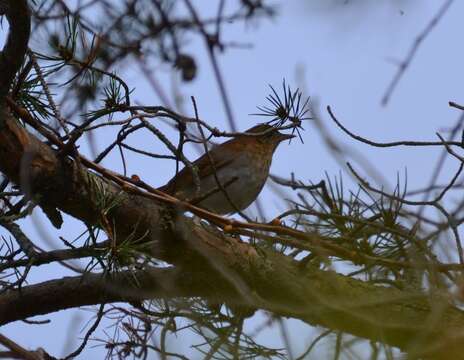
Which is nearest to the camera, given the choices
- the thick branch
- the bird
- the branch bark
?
the branch bark

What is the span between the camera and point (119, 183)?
3.38 meters

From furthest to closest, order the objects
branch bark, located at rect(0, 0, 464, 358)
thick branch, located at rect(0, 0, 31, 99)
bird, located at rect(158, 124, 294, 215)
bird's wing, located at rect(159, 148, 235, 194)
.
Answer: bird, located at rect(158, 124, 294, 215), bird's wing, located at rect(159, 148, 235, 194), thick branch, located at rect(0, 0, 31, 99), branch bark, located at rect(0, 0, 464, 358)

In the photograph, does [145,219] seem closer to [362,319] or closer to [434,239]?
[434,239]

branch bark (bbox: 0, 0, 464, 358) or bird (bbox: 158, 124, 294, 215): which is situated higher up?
bird (bbox: 158, 124, 294, 215)

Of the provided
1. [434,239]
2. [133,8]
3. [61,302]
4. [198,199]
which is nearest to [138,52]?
[133,8]

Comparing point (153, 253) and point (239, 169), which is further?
point (239, 169)

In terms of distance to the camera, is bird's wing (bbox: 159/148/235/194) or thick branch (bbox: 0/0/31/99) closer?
thick branch (bbox: 0/0/31/99)

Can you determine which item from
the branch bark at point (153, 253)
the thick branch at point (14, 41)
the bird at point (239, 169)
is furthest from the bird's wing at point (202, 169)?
the thick branch at point (14, 41)

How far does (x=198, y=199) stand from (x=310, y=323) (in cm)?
123

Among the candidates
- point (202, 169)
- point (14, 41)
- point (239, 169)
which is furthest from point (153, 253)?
point (239, 169)

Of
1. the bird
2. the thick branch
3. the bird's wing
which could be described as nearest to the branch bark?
the thick branch

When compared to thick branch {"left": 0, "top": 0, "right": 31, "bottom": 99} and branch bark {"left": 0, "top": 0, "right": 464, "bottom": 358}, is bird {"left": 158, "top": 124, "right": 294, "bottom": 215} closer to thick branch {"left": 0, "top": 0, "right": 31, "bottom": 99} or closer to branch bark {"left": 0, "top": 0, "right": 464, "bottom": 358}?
branch bark {"left": 0, "top": 0, "right": 464, "bottom": 358}

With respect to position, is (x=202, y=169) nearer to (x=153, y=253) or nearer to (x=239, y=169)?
(x=239, y=169)

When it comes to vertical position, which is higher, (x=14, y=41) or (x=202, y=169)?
(x=202, y=169)
